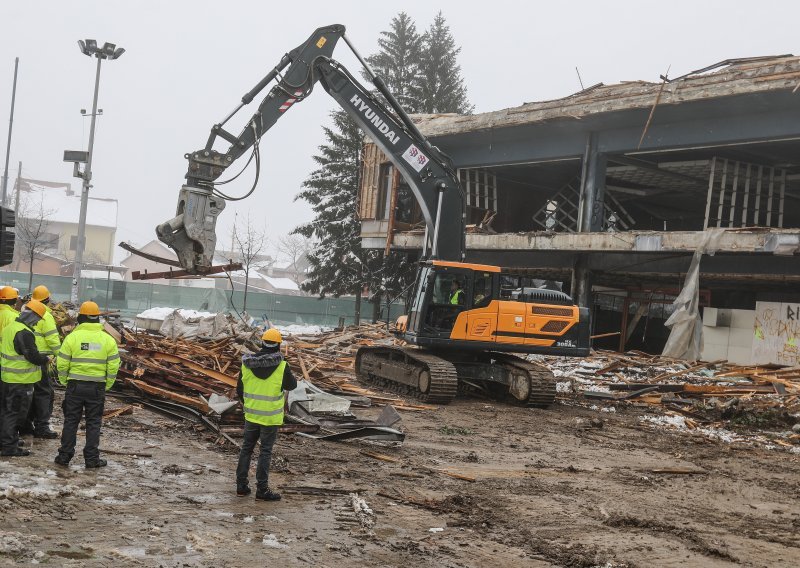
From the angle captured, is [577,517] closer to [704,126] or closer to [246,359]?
[246,359]

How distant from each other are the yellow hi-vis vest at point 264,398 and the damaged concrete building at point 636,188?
56.6ft

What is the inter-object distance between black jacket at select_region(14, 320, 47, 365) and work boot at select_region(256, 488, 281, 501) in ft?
10.6

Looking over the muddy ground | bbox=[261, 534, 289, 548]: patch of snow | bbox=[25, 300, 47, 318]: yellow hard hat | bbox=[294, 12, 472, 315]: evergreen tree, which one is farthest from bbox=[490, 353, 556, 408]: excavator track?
bbox=[294, 12, 472, 315]: evergreen tree

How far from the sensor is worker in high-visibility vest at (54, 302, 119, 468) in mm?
8711

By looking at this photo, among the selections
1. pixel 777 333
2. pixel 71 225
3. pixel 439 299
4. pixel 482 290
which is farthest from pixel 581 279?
pixel 71 225

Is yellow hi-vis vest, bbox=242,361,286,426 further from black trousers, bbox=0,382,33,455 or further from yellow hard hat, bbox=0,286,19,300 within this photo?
yellow hard hat, bbox=0,286,19,300

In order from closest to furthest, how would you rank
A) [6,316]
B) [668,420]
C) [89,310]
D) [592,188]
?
[89,310] → [6,316] → [668,420] → [592,188]

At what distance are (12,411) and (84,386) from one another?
1103 millimetres

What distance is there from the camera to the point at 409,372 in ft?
54.6

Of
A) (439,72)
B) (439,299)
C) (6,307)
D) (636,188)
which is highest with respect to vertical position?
(439,72)

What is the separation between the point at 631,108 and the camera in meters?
24.0

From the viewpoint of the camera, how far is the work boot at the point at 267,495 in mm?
7930

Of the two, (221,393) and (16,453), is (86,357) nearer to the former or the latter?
(16,453)

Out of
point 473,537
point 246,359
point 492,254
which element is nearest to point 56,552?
point 246,359
